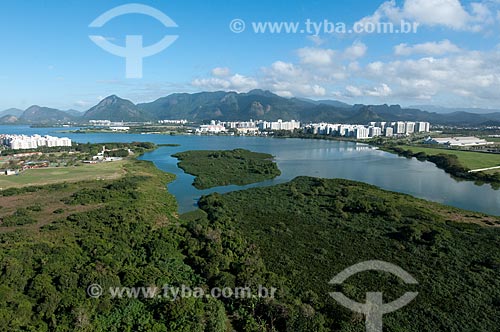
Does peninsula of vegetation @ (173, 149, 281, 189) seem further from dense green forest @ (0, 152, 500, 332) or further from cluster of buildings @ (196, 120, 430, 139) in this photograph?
cluster of buildings @ (196, 120, 430, 139)

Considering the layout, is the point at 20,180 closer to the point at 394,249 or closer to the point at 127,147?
the point at 127,147

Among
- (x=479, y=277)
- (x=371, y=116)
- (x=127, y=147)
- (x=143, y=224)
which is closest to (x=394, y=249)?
(x=479, y=277)

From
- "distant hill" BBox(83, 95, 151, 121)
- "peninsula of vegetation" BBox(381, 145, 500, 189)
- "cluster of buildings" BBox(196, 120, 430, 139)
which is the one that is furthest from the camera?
"distant hill" BBox(83, 95, 151, 121)

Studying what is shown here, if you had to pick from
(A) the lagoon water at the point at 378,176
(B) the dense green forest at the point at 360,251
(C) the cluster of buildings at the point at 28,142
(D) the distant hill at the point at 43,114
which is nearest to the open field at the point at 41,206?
(A) the lagoon water at the point at 378,176

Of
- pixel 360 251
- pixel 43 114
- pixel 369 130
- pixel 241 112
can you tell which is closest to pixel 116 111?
pixel 43 114

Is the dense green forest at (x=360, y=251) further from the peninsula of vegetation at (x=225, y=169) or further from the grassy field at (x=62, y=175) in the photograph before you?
the grassy field at (x=62, y=175)

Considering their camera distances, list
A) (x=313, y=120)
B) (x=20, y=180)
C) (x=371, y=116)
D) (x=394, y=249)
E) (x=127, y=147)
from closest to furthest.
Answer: (x=394, y=249)
(x=20, y=180)
(x=127, y=147)
(x=371, y=116)
(x=313, y=120)

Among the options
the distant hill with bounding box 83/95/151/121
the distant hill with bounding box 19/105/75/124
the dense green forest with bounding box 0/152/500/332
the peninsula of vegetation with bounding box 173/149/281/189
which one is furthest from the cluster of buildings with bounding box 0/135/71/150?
the distant hill with bounding box 19/105/75/124
